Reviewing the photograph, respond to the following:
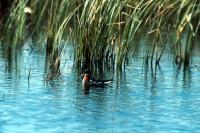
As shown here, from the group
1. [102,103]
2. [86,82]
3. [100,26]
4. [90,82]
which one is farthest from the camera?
[100,26]

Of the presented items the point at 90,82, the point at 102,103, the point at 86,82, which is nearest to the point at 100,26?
the point at 90,82

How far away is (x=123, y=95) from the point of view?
1530 centimetres

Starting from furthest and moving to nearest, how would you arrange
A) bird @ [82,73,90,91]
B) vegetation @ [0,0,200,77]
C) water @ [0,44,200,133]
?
vegetation @ [0,0,200,77] < bird @ [82,73,90,91] < water @ [0,44,200,133]

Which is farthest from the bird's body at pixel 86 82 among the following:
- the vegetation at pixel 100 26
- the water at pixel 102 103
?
the vegetation at pixel 100 26

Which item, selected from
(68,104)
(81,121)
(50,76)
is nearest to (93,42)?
(50,76)

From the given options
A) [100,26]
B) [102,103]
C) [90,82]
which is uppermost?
[100,26]

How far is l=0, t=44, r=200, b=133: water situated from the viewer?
40.1 feet

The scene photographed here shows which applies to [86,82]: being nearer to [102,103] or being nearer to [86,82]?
[86,82]

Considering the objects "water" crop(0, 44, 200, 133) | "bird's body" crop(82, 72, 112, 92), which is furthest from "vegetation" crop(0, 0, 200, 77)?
"bird's body" crop(82, 72, 112, 92)

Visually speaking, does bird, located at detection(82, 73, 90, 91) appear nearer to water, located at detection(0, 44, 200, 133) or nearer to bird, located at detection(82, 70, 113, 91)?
bird, located at detection(82, 70, 113, 91)

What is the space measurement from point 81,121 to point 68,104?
1559mm

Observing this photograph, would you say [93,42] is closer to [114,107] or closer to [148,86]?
[148,86]

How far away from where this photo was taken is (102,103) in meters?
14.3

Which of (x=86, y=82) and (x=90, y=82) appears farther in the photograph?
(x=90, y=82)
